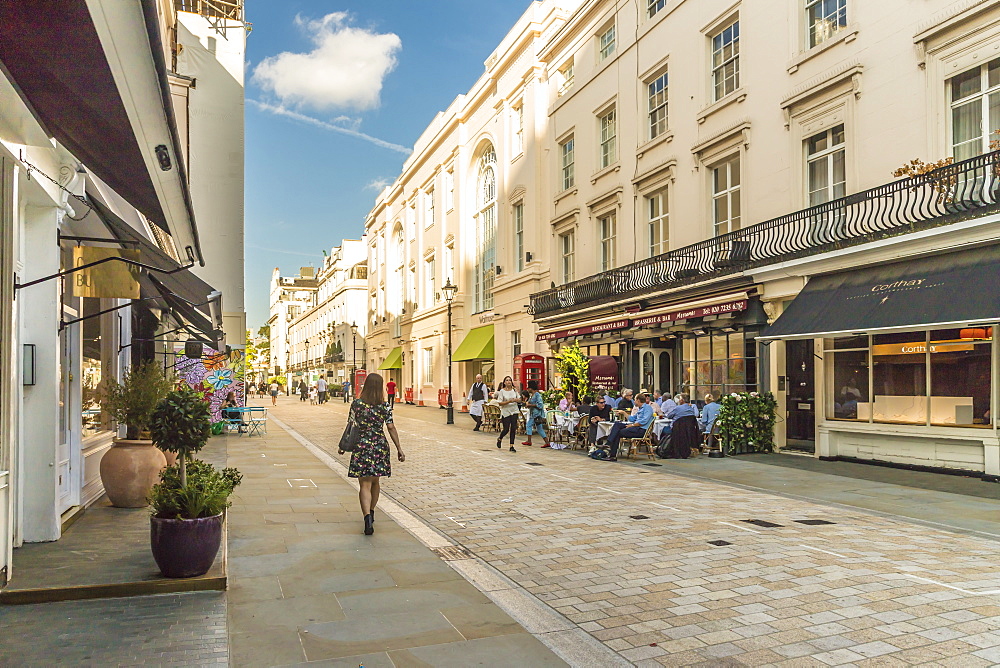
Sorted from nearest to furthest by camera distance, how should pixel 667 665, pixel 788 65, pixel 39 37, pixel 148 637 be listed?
1. pixel 39 37
2. pixel 667 665
3. pixel 148 637
4. pixel 788 65

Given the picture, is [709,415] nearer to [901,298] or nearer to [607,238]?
[901,298]

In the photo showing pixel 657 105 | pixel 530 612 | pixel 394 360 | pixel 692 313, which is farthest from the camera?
pixel 394 360

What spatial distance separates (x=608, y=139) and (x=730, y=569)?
21.2m

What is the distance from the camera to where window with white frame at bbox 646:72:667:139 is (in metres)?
22.3

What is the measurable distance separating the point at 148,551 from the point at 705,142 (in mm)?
17273

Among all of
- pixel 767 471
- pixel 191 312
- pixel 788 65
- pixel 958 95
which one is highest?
pixel 788 65

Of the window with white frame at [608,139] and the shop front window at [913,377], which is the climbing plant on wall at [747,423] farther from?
the window with white frame at [608,139]

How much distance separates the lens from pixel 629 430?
50.7ft

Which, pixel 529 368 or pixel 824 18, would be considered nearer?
pixel 824 18

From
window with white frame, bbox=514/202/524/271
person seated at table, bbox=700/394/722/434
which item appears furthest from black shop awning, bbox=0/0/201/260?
window with white frame, bbox=514/202/524/271

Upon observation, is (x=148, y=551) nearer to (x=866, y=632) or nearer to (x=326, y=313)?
(x=866, y=632)

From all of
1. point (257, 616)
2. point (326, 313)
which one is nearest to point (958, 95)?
point (257, 616)

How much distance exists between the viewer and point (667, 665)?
4.38m

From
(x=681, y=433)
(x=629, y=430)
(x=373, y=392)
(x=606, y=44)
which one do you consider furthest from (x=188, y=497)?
(x=606, y=44)
